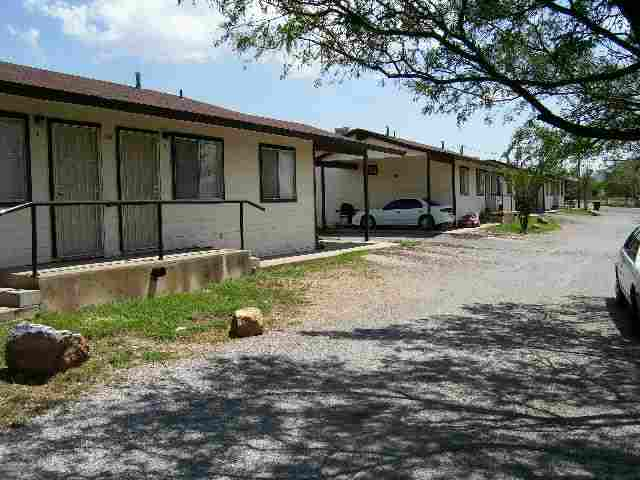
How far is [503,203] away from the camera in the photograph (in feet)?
126

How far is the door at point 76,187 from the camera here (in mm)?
9672

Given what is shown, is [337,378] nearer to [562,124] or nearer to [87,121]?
[562,124]

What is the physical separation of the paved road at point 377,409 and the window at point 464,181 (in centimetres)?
2086

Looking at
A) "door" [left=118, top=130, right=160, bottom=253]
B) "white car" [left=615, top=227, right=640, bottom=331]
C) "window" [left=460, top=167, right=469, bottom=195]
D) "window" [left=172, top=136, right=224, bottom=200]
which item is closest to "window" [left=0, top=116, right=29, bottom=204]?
"door" [left=118, top=130, right=160, bottom=253]

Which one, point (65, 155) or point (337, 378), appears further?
point (65, 155)

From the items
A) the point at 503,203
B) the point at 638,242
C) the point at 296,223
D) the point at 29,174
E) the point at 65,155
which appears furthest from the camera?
the point at 503,203

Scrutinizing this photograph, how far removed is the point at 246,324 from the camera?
24.3 feet

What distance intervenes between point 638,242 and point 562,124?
10.1ft

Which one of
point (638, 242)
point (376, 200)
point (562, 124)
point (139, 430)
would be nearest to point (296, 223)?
point (638, 242)

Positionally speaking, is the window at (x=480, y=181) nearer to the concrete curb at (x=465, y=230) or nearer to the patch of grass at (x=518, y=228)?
the patch of grass at (x=518, y=228)

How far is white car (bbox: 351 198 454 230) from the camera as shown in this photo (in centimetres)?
2620

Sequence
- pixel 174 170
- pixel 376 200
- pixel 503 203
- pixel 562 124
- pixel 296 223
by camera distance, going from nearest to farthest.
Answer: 1. pixel 562 124
2. pixel 174 170
3. pixel 296 223
4. pixel 376 200
5. pixel 503 203

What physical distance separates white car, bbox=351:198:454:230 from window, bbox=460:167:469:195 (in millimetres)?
2352

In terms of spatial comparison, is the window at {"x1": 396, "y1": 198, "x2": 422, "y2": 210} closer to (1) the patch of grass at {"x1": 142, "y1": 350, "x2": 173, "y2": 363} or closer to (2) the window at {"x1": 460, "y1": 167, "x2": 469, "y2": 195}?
(2) the window at {"x1": 460, "y1": 167, "x2": 469, "y2": 195}
